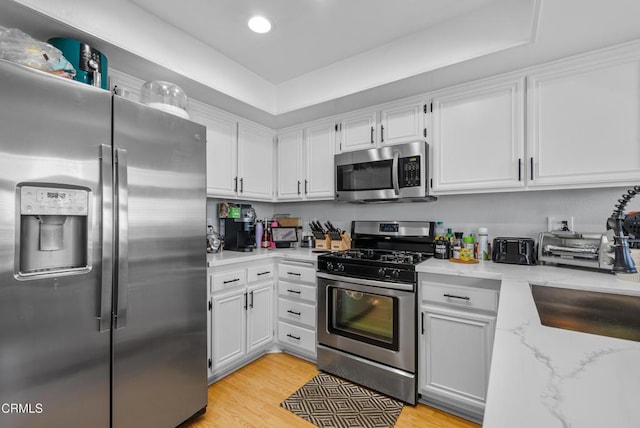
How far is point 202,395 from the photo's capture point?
177 cm

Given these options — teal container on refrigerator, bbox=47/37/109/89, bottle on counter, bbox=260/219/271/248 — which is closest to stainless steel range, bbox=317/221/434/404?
bottle on counter, bbox=260/219/271/248

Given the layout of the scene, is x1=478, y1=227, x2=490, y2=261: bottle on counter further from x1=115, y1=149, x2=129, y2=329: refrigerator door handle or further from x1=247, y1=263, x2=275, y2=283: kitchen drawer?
x1=115, y1=149, x2=129, y2=329: refrigerator door handle

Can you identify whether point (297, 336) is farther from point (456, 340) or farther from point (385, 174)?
point (385, 174)

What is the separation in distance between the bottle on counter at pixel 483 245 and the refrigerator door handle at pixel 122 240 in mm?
2246

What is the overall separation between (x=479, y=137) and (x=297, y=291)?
183cm

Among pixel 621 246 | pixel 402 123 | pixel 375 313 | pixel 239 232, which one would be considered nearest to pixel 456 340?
pixel 375 313

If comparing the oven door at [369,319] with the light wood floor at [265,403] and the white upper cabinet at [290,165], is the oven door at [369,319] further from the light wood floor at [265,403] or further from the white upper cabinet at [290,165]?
the white upper cabinet at [290,165]

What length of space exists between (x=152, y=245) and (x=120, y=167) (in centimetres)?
41

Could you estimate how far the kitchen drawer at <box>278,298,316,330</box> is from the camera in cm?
239

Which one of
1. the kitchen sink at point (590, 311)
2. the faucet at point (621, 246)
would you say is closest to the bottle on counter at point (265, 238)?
the kitchen sink at point (590, 311)

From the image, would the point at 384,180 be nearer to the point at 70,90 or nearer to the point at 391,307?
the point at 391,307

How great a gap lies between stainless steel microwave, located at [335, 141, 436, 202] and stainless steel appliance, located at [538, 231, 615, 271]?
82 centimetres

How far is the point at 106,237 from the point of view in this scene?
1.32m

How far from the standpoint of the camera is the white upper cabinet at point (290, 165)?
9.63 feet
